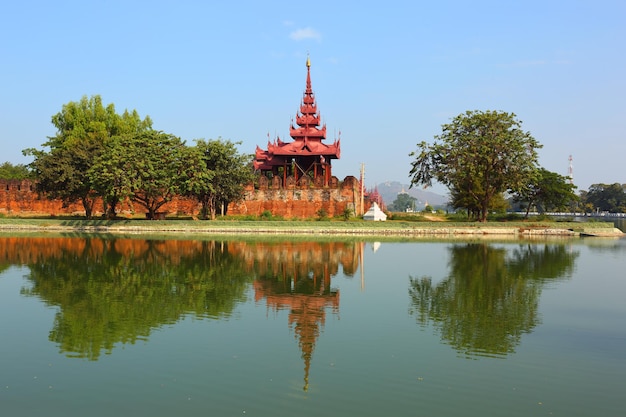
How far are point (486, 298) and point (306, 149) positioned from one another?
48493mm

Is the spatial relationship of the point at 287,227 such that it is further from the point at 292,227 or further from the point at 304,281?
the point at 304,281

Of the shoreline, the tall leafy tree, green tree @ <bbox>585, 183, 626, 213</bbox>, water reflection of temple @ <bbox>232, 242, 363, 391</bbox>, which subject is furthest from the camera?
green tree @ <bbox>585, 183, 626, 213</bbox>

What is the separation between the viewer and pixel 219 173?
5397cm

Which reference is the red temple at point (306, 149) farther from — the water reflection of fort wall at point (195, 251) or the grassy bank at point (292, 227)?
the water reflection of fort wall at point (195, 251)

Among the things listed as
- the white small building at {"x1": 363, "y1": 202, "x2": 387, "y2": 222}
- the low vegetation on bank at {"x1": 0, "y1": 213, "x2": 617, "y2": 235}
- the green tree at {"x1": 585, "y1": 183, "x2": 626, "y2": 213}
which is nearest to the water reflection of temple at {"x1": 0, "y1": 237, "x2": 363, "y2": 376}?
the low vegetation on bank at {"x1": 0, "y1": 213, "x2": 617, "y2": 235}

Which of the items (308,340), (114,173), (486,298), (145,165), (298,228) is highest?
(145,165)

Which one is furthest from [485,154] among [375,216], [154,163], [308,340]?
[308,340]

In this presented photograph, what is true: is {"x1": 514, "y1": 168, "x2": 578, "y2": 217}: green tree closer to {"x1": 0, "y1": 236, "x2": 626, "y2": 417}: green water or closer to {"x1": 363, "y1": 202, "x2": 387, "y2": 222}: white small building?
{"x1": 363, "y1": 202, "x2": 387, "y2": 222}: white small building

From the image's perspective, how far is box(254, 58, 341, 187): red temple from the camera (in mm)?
66875

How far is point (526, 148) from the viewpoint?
5650cm

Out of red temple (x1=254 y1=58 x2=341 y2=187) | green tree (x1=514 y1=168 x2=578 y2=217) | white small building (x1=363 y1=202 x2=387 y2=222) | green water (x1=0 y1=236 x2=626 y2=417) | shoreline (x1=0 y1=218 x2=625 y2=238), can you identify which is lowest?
green water (x1=0 y1=236 x2=626 y2=417)

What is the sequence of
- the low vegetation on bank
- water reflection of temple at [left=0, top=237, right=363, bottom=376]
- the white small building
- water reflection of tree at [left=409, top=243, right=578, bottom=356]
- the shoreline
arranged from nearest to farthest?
water reflection of tree at [left=409, top=243, right=578, bottom=356] → water reflection of temple at [left=0, top=237, right=363, bottom=376] → the shoreline → the low vegetation on bank → the white small building

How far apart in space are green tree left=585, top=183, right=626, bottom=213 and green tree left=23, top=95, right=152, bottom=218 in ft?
392

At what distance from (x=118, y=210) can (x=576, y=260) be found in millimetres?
47366
